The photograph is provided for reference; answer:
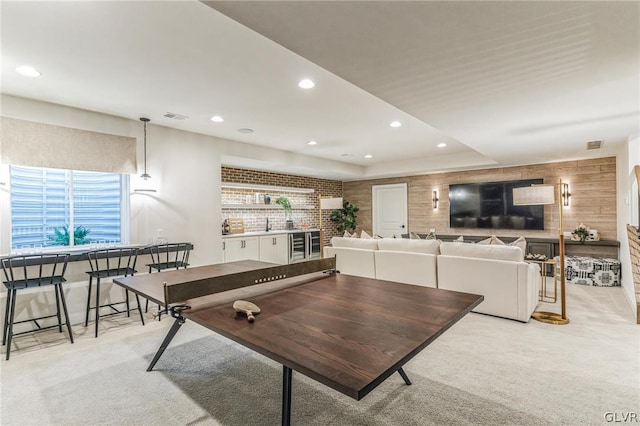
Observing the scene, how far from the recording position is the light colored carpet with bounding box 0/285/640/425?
1.95 meters

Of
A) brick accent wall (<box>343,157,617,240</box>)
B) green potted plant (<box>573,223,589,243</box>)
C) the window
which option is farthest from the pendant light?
green potted plant (<box>573,223,589,243</box>)

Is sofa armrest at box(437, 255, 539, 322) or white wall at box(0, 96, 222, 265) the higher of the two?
white wall at box(0, 96, 222, 265)

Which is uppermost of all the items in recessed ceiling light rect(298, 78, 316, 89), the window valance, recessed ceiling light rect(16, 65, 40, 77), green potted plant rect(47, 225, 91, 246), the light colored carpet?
recessed ceiling light rect(16, 65, 40, 77)

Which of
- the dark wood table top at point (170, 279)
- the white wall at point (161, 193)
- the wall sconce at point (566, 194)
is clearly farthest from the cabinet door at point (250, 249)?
the wall sconce at point (566, 194)

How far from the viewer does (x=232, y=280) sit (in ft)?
6.97

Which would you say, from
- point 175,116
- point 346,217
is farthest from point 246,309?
point 346,217

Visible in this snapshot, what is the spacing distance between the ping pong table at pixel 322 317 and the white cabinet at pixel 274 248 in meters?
4.10

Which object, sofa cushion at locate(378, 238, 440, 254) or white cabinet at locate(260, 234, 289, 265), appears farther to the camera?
white cabinet at locate(260, 234, 289, 265)

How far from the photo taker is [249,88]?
3191mm

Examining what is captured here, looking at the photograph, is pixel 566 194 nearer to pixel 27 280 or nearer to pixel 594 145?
pixel 594 145

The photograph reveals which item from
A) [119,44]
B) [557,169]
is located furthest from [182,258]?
[557,169]

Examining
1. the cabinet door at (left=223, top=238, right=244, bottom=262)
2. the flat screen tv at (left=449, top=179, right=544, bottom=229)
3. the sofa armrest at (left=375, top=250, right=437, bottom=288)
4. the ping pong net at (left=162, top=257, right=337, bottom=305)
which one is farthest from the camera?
the flat screen tv at (left=449, top=179, right=544, bottom=229)

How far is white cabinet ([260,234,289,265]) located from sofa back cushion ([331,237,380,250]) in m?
1.93

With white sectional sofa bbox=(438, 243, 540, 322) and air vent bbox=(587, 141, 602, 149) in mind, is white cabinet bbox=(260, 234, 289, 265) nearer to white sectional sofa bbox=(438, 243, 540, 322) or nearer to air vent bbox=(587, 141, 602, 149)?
white sectional sofa bbox=(438, 243, 540, 322)
